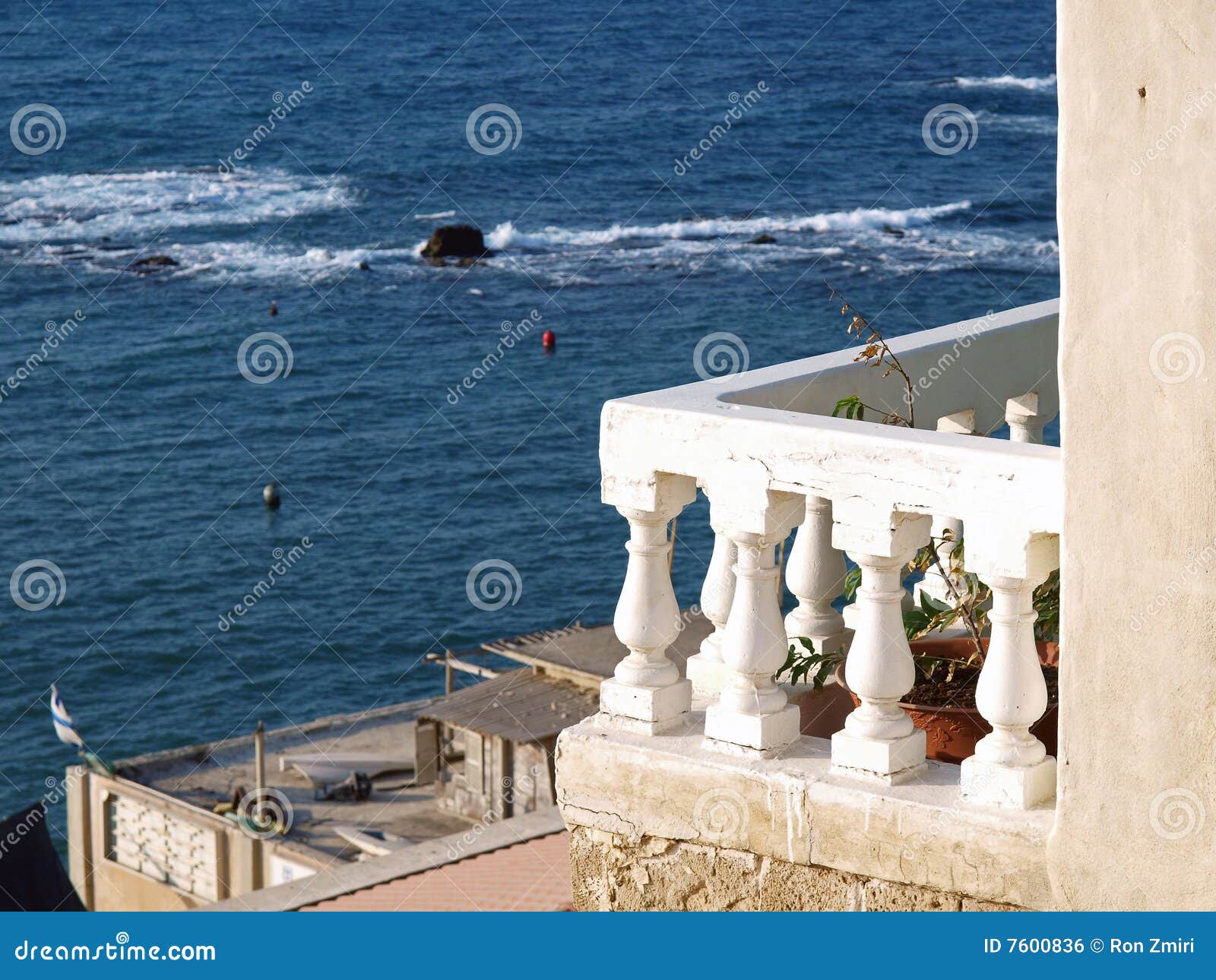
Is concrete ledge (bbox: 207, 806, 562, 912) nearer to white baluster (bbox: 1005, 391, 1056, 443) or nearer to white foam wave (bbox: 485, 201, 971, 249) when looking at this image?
white baluster (bbox: 1005, 391, 1056, 443)

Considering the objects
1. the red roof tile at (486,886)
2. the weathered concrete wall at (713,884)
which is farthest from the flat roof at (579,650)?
the weathered concrete wall at (713,884)

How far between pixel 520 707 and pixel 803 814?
22024 mm

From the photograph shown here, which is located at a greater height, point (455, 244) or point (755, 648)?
point (455, 244)

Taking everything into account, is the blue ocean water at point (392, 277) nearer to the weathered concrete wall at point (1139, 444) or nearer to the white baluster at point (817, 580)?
the white baluster at point (817, 580)

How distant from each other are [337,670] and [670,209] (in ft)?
124

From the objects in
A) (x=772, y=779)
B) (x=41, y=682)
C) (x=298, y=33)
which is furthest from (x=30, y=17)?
(x=772, y=779)

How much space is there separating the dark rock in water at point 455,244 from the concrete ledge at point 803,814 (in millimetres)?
62756

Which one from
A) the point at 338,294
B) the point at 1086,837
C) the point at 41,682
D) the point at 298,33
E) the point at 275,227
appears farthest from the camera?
the point at 298,33

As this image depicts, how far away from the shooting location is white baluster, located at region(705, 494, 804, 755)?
484cm

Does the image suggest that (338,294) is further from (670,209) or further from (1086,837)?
(1086,837)

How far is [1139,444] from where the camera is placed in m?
4.16

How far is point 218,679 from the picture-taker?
128ft

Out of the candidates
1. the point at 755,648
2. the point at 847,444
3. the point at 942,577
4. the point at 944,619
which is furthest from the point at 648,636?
the point at 942,577

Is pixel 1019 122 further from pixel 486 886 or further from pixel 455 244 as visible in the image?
pixel 486 886
